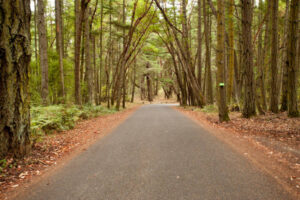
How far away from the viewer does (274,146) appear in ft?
17.9

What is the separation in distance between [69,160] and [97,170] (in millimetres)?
1088

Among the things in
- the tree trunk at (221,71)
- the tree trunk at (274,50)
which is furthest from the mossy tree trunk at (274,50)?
the tree trunk at (221,71)

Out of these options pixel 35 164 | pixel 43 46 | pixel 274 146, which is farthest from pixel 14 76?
pixel 43 46

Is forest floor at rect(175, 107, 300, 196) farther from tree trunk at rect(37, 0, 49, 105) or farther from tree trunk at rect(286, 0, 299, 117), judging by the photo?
tree trunk at rect(37, 0, 49, 105)

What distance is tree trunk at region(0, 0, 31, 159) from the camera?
13.2 ft

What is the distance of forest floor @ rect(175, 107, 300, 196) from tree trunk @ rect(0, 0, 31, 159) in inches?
196

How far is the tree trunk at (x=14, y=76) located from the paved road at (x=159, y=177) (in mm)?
1229

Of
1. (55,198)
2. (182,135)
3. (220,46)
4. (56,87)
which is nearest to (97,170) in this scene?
(55,198)

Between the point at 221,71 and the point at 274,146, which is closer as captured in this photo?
the point at 274,146

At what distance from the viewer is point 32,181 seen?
3602 millimetres

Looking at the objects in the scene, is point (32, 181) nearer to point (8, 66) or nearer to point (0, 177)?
point (0, 177)

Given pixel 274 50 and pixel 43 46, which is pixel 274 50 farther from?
pixel 43 46

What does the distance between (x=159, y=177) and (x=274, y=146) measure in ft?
12.0

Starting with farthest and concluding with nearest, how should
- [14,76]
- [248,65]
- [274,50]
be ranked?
[274,50], [248,65], [14,76]
